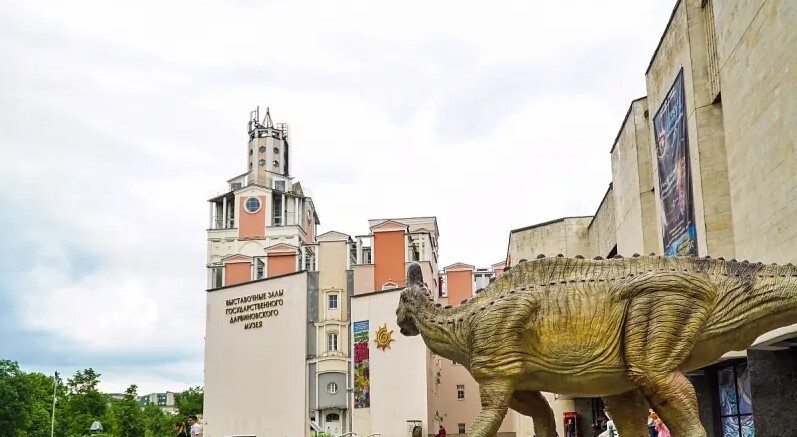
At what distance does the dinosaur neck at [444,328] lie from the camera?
8289 millimetres

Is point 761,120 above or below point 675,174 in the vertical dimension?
below

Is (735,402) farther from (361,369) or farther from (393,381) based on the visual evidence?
(361,369)

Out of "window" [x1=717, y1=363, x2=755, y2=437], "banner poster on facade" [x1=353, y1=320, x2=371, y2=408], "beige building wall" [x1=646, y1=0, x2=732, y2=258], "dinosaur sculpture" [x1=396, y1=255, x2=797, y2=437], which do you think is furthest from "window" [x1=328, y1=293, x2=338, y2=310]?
"dinosaur sculpture" [x1=396, y1=255, x2=797, y2=437]

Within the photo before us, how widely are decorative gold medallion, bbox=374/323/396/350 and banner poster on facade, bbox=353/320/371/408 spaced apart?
0.84 metres

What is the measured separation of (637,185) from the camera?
86.0ft

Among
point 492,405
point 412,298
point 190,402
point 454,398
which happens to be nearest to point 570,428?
point 454,398

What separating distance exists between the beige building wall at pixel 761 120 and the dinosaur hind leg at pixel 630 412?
688 centimetres

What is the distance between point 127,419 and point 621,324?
2488 inches

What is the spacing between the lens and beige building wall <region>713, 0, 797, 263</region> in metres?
13.9

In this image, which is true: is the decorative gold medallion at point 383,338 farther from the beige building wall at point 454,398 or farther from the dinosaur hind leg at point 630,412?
the dinosaur hind leg at point 630,412

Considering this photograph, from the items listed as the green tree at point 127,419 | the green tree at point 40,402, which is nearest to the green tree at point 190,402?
the green tree at point 127,419

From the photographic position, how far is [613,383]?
25.5 ft

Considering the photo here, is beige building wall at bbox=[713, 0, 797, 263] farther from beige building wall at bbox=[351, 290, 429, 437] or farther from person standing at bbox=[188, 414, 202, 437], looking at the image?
beige building wall at bbox=[351, 290, 429, 437]

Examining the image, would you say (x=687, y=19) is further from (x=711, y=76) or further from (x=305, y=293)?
(x=305, y=293)
